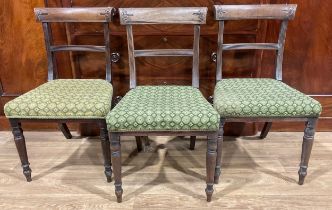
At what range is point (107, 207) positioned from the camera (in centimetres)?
162

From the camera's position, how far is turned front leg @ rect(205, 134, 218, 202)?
1.49 meters

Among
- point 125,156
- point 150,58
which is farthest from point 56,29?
point 125,156

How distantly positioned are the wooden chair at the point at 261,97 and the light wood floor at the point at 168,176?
152mm

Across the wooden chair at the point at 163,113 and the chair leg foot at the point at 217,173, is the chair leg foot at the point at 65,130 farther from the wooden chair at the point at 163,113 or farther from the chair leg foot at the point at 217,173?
the chair leg foot at the point at 217,173

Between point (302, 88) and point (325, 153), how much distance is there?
20.1 inches

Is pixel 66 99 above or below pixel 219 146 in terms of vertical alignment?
above

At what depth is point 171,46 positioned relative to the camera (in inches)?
82.0

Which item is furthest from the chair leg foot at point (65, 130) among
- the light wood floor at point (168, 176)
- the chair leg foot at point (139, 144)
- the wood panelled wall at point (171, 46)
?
the chair leg foot at point (139, 144)

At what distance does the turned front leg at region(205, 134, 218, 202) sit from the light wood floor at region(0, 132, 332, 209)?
0.08 meters

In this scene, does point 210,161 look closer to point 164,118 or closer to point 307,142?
point 164,118

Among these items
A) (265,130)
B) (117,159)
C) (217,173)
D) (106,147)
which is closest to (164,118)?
(117,159)

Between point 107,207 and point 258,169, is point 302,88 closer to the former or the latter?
point 258,169

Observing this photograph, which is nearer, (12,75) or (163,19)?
(163,19)

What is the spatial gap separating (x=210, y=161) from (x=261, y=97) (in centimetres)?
44
